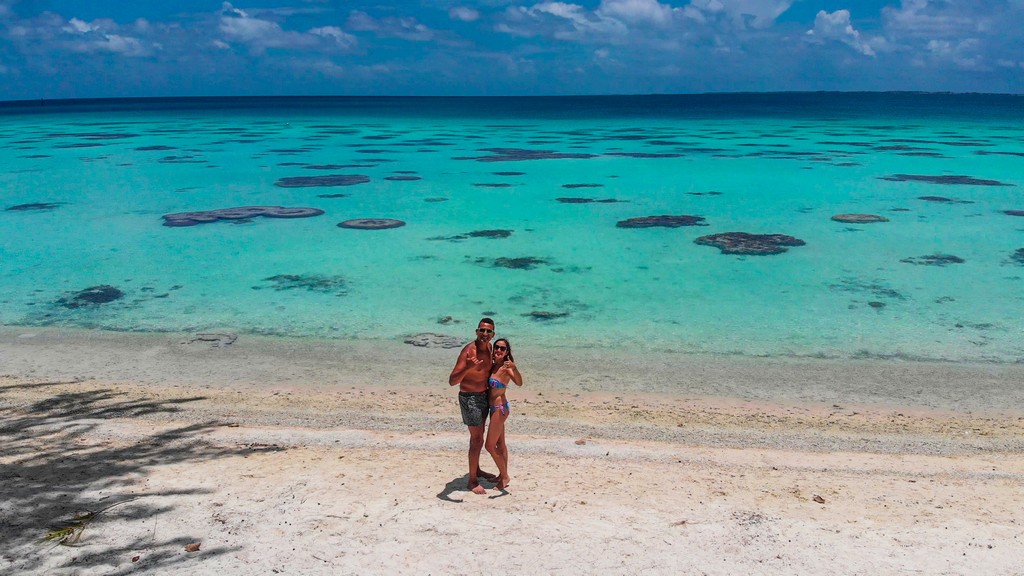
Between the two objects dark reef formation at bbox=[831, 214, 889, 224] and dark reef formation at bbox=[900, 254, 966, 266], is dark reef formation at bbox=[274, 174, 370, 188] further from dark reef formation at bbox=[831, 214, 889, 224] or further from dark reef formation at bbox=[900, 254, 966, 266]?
dark reef formation at bbox=[900, 254, 966, 266]

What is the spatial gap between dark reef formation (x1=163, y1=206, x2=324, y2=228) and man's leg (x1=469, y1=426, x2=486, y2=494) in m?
15.9

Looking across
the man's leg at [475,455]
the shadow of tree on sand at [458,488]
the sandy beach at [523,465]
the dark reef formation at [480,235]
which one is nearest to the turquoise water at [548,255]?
the dark reef formation at [480,235]

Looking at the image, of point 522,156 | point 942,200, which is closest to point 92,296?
point 942,200

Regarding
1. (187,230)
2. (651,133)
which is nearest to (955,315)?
(187,230)

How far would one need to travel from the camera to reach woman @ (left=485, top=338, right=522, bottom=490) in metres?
5.29

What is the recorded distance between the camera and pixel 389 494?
559 cm

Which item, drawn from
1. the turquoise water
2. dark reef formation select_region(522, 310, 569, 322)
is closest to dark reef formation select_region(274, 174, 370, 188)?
the turquoise water

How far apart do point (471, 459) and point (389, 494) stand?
0.59 metres

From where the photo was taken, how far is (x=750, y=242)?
16891mm

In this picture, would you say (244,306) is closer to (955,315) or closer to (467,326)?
(467,326)

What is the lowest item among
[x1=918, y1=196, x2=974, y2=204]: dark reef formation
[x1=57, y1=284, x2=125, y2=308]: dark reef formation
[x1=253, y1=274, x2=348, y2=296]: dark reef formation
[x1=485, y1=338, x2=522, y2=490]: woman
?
[x1=57, y1=284, x2=125, y2=308]: dark reef formation

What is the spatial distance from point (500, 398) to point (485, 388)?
A: 117mm

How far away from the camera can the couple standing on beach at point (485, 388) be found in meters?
5.32

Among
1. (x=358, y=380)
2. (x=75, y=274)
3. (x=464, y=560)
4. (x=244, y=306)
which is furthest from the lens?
(x=75, y=274)
